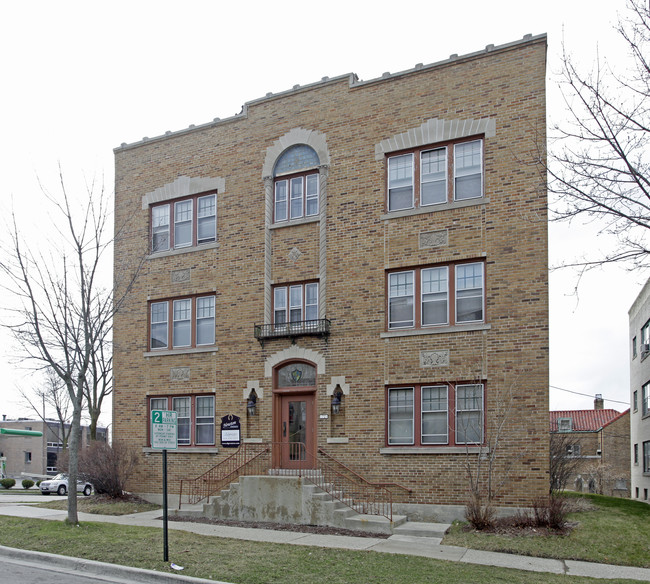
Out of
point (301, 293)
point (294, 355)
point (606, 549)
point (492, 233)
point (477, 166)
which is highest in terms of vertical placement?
point (477, 166)

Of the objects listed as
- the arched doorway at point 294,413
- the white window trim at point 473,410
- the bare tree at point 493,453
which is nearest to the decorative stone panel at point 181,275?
the arched doorway at point 294,413

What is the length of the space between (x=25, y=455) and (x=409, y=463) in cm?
7015

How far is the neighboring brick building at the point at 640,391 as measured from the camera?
32375mm

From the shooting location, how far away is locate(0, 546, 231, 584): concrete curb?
10.5 meters

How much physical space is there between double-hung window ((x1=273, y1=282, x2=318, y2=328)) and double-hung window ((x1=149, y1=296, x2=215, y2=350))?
234 cm

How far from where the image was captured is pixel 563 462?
2088 cm

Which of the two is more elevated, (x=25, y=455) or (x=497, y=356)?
(x=497, y=356)

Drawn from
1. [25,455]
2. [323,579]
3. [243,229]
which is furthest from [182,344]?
[25,455]

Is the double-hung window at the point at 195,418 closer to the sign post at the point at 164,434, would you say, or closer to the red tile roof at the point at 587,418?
the sign post at the point at 164,434

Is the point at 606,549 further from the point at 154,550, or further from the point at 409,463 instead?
the point at 154,550

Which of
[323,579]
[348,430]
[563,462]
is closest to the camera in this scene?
[323,579]

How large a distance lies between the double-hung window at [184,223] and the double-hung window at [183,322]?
69.8 inches

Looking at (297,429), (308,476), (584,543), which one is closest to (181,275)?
(297,429)

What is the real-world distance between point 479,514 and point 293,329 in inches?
274
